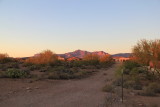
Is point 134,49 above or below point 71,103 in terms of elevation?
above

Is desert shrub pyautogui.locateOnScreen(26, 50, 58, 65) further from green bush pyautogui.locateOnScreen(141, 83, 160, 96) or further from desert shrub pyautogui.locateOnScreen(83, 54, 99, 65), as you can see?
green bush pyautogui.locateOnScreen(141, 83, 160, 96)

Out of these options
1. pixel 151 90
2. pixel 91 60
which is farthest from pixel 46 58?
pixel 151 90

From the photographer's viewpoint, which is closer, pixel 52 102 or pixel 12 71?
pixel 52 102

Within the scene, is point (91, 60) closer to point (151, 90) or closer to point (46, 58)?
point (46, 58)

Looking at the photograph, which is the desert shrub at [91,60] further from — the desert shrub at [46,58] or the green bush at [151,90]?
the green bush at [151,90]

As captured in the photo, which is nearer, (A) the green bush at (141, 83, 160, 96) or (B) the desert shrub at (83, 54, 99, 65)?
(A) the green bush at (141, 83, 160, 96)

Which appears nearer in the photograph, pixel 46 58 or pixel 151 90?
pixel 151 90

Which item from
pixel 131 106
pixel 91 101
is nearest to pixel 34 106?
pixel 91 101

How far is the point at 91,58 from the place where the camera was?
66.2 metres

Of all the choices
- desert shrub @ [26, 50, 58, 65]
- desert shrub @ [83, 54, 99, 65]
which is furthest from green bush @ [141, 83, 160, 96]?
desert shrub @ [83, 54, 99, 65]

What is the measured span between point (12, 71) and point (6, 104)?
13.4 metres

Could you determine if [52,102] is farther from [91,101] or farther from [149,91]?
[149,91]

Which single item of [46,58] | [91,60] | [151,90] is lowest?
[151,90]

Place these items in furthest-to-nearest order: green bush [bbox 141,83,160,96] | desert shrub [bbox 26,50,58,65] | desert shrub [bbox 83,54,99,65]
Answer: desert shrub [bbox 83,54,99,65], desert shrub [bbox 26,50,58,65], green bush [bbox 141,83,160,96]
